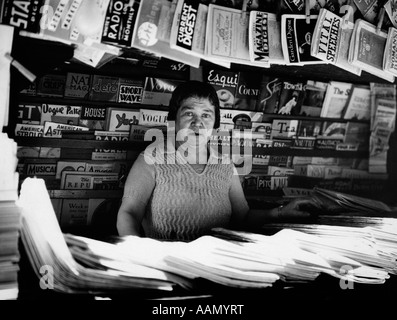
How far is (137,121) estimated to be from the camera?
1646mm

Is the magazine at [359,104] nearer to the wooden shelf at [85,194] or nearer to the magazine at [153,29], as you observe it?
the magazine at [153,29]

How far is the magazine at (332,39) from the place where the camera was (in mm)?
1697

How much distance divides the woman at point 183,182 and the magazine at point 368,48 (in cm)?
58

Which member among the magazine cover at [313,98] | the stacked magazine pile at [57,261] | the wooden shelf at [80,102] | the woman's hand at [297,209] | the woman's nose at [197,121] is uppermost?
the magazine cover at [313,98]

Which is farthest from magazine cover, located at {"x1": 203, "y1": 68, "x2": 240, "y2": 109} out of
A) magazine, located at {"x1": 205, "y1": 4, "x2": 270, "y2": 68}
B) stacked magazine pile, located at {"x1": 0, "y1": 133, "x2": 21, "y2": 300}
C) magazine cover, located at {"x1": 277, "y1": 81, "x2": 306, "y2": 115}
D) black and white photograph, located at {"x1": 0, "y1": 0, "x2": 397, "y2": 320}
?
stacked magazine pile, located at {"x1": 0, "y1": 133, "x2": 21, "y2": 300}

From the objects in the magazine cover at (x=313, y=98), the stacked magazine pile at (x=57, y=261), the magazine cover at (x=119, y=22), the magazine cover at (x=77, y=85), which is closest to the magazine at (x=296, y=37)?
the magazine cover at (x=313, y=98)

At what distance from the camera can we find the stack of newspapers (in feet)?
4.42

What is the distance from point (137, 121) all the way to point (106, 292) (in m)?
0.59

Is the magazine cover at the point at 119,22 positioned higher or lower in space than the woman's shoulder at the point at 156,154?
higher

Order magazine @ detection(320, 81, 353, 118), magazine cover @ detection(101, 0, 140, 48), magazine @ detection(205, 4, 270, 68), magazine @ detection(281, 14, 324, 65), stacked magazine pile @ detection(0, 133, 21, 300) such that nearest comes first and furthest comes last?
stacked magazine pile @ detection(0, 133, 21, 300)
magazine cover @ detection(101, 0, 140, 48)
magazine @ detection(205, 4, 270, 68)
magazine @ detection(281, 14, 324, 65)
magazine @ detection(320, 81, 353, 118)

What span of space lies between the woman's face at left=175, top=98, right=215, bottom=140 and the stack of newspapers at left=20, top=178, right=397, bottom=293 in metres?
0.37

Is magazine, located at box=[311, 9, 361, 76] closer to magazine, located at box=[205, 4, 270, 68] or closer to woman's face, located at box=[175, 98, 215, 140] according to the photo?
magazine, located at box=[205, 4, 270, 68]
